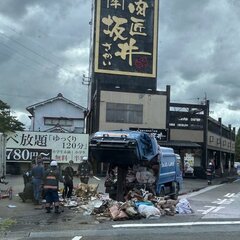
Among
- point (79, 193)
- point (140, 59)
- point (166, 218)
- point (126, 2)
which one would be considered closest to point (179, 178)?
point (79, 193)

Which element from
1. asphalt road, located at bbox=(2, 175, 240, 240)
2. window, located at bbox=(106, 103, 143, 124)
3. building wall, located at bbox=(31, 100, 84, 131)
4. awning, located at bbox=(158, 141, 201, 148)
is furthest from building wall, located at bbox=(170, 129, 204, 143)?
asphalt road, located at bbox=(2, 175, 240, 240)

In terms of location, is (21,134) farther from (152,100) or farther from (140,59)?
(140,59)

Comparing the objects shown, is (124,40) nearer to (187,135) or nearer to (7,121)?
(187,135)

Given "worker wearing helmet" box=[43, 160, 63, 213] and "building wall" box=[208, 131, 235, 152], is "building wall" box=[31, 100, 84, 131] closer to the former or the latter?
"building wall" box=[208, 131, 235, 152]

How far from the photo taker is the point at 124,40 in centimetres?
5797

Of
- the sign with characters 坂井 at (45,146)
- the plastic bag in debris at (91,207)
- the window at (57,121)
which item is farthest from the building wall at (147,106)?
the plastic bag in debris at (91,207)

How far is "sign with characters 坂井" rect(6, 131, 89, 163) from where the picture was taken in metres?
41.3

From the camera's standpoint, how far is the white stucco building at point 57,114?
5994cm

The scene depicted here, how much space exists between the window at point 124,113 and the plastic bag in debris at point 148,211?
34.2 m

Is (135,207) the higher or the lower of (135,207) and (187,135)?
the lower

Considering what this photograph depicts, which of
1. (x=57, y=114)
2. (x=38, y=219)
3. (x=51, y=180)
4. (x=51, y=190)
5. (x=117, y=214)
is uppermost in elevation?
(x=57, y=114)

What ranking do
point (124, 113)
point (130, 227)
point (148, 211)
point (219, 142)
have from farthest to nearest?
point (219, 142)
point (124, 113)
point (148, 211)
point (130, 227)

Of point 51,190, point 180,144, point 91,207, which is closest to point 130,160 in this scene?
point 91,207

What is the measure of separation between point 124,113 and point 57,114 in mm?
12563
